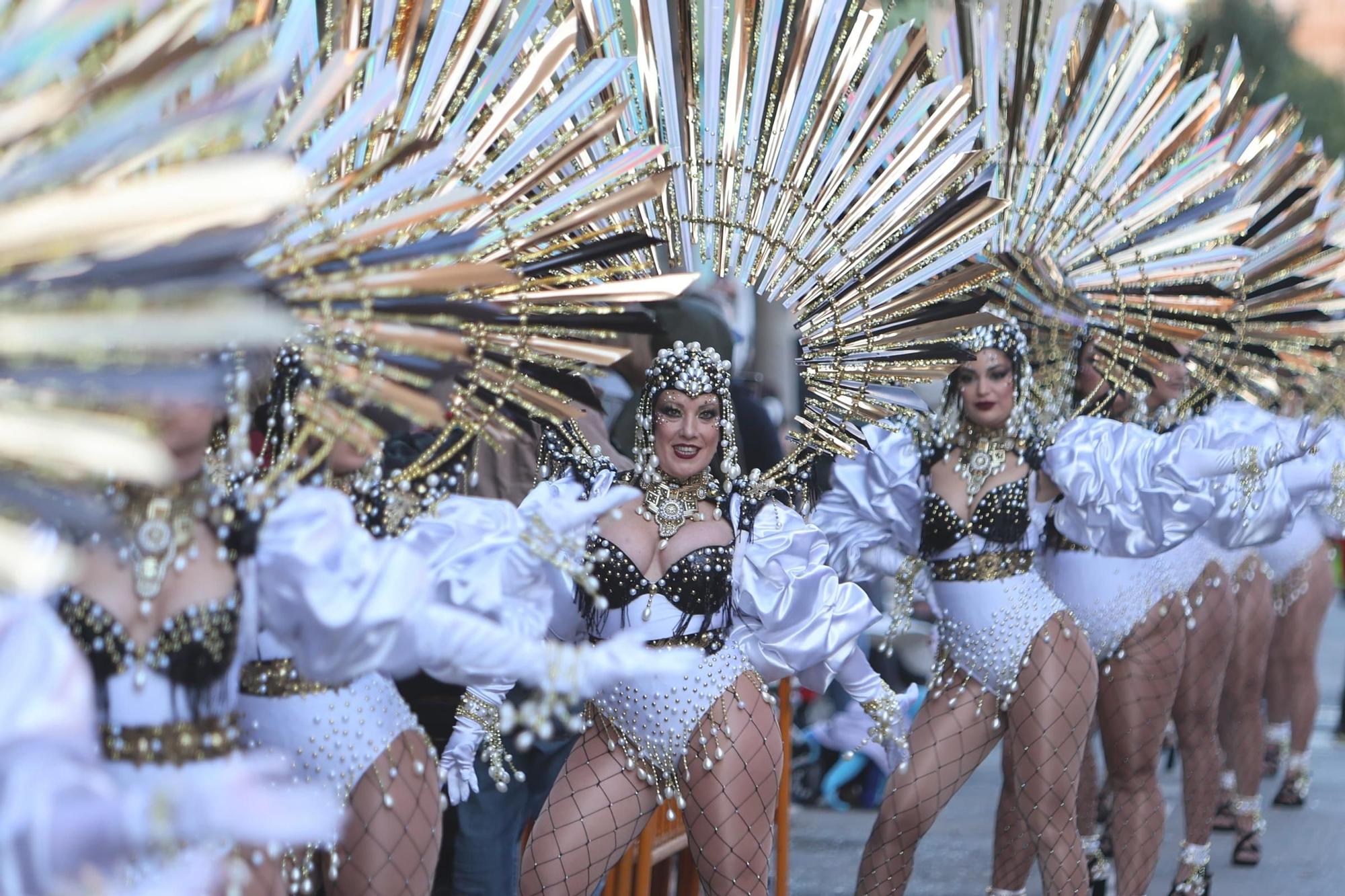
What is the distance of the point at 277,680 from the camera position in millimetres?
3279

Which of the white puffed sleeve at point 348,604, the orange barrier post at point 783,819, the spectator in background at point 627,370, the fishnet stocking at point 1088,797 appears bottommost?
the fishnet stocking at point 1088,797

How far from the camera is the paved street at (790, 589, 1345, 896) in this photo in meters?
5.95

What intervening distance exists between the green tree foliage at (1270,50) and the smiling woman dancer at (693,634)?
17675mm

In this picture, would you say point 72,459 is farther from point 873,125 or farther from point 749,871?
point 873,125

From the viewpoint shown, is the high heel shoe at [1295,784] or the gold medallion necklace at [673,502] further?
the high heel shoe at [1295,784]

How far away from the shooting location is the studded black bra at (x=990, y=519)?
4594mm

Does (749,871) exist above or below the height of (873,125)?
below

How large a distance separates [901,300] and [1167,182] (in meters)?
1.30

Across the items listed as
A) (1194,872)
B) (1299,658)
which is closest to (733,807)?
(1194,872)

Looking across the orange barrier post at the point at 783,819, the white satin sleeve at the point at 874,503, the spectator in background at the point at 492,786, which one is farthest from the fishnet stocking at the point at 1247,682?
the spectator in background at the point at 492,786

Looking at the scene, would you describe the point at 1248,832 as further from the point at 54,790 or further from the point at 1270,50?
the point at 1270,50

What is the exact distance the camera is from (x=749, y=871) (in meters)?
3.72

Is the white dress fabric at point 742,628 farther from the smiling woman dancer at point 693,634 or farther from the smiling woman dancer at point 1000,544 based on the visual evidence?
the smiling woman dancer at point 1000,544

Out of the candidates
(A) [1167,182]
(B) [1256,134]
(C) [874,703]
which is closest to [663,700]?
(C) [874,703]
